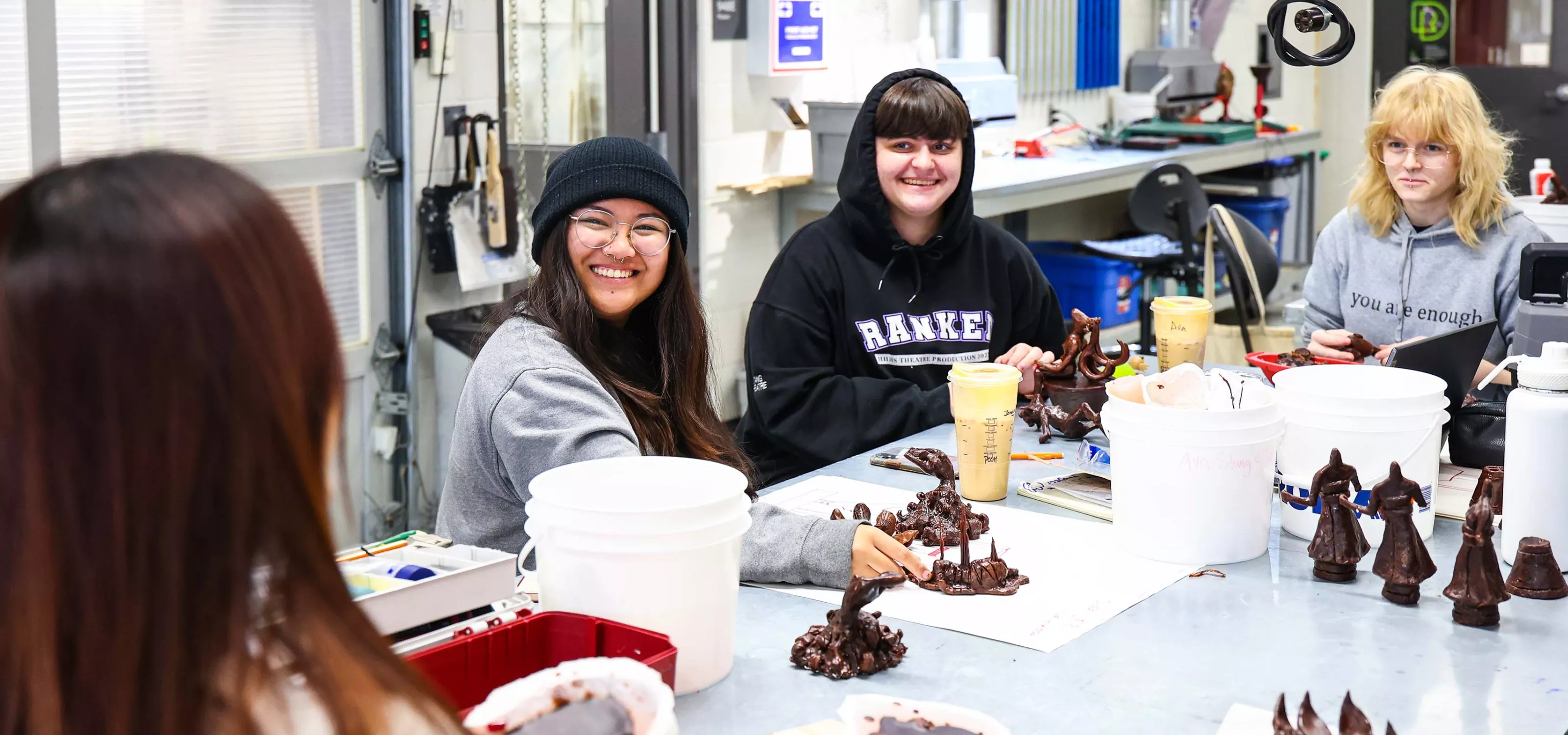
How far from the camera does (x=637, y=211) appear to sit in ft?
6.49

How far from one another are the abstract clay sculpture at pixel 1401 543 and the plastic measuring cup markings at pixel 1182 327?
0.87 metres

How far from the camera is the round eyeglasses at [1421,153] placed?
2941mm

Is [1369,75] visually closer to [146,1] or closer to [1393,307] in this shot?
[1393,307]

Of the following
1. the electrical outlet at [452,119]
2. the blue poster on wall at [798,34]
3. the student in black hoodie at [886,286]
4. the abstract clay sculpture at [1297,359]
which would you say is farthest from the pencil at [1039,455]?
the blue poster on wall at [798,34]

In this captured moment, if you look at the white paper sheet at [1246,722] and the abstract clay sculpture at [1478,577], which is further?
the abstract clay sculpture at [1478,577]

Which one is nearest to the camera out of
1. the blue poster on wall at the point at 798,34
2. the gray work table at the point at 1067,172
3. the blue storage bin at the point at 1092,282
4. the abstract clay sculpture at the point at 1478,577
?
the abstract clay sculpture at the point at 1478,577

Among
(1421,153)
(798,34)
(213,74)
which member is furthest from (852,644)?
(798,34)

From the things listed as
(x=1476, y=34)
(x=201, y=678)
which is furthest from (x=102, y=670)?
(x=1476, y=34)

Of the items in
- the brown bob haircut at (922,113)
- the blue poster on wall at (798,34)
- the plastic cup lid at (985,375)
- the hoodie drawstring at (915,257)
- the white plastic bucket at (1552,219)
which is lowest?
the plastic cup lid at (985,375)

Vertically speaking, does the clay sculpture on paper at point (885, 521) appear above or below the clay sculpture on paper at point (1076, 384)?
below

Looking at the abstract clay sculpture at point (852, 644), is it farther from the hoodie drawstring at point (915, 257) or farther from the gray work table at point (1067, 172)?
the gray work table at point (1067, 172)

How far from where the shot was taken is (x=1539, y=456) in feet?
5.36

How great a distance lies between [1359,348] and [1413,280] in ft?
1.94

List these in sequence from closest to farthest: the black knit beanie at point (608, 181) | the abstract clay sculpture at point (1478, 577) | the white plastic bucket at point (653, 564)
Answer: the white plastic bucket at point (653, 564)
the abstract clay sculpture at point (1478, 577)
the black knit beanie at point (608, 181)
